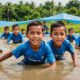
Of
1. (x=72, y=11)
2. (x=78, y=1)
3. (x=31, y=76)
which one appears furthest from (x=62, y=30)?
(x=78, y=1)

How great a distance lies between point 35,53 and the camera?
481cm

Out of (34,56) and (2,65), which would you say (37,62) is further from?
(2,65)

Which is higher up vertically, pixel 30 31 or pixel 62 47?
pixel 30 31

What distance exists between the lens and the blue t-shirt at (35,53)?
15.5ft

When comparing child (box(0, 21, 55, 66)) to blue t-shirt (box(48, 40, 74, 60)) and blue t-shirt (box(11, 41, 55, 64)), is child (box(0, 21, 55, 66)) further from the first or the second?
blue t-shirt (box(48, 40, 74, 60))

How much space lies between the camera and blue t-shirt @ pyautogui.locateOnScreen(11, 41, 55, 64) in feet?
15.5

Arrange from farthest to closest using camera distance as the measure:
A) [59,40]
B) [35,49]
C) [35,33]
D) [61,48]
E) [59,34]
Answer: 1. [61,48]
2. [59,40]
3. [59,34]
4. [35,49]
5. [35,33]

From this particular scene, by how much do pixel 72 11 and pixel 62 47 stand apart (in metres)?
41.2

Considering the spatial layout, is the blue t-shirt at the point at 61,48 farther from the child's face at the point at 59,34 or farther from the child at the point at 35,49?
the child at the point at 35,49

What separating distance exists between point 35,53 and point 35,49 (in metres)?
0.07

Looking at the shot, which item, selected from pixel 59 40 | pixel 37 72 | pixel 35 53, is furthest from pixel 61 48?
pixel 37 72

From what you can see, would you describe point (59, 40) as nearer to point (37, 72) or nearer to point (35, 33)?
point (35, 33)

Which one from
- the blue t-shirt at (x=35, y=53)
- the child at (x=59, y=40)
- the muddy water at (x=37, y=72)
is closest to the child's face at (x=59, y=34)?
the child at (x=59, y=40)

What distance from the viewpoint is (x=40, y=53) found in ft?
15.8
